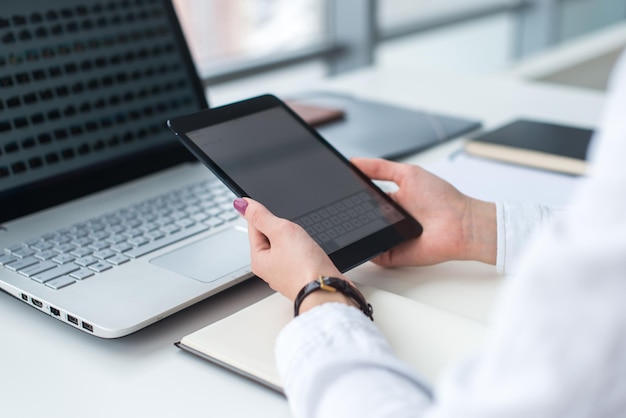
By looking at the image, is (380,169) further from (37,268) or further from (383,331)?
(37,268)

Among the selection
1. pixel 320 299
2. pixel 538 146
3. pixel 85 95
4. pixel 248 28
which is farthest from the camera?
pixel 248 28

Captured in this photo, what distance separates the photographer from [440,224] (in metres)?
0.77

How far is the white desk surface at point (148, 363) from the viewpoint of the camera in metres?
0.57

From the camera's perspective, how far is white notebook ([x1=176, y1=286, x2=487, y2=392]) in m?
0.58

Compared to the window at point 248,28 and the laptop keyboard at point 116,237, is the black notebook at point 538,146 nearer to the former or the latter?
the laptop keyboard at point 116,237

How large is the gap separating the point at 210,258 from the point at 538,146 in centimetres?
55

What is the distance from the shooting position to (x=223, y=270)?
726 millimetres

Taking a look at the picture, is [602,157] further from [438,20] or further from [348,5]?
[438,20]

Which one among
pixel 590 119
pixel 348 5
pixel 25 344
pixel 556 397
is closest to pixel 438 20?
pixel 348 5

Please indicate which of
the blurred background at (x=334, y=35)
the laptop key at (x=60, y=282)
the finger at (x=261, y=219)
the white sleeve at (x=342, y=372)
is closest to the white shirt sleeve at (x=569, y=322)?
the white sleeve at (x=342, y=372)

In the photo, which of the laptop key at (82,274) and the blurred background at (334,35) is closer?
the laptop key at (82,274)

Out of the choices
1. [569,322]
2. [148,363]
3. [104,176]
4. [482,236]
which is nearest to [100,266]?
[148,363]

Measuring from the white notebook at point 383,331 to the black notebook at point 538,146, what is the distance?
0.46 m

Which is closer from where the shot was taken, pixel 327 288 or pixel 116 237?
pixel 327 288
